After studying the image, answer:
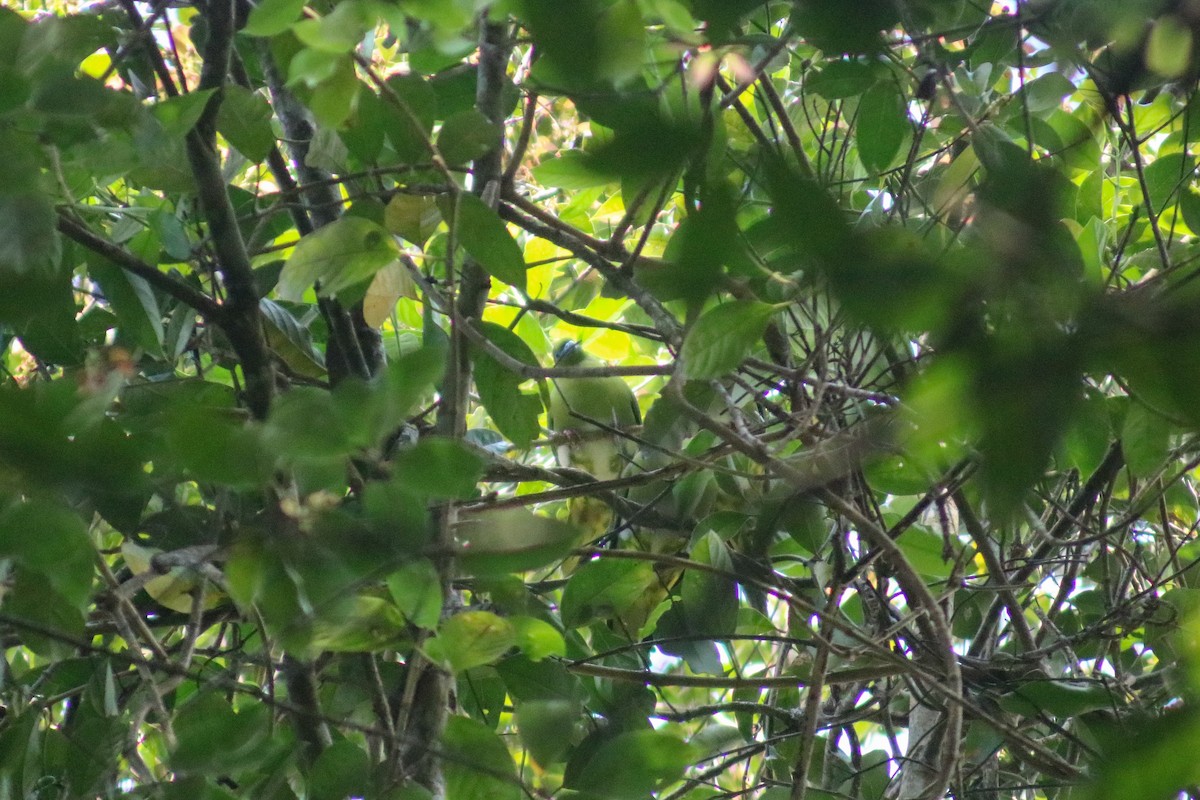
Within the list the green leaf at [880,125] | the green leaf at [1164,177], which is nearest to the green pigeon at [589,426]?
the green leaf at [880,125]

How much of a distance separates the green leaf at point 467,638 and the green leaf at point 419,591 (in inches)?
1.9

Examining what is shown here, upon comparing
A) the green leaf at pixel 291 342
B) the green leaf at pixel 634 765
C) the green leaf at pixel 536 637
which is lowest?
the green leaf at pixel 634 765

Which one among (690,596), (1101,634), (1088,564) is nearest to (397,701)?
(690,596)

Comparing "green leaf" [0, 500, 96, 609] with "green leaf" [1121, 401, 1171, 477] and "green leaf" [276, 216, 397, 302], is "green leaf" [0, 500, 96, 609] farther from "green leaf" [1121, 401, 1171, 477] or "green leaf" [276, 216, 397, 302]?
"green leaf" [1121, 401, 1171, 477]

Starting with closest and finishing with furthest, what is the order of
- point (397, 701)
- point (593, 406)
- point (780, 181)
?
point (780, 181)
point (397, 701)
point (593, 406)

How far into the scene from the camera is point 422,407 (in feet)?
3.81

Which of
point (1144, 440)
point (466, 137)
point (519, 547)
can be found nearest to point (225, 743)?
point (519, 547)

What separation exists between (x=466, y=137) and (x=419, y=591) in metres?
0.37

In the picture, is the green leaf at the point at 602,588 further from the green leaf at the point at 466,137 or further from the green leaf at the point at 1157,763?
the green leaf at the point at 1157,763

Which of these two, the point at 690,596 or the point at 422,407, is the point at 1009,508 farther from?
the point at 422,407

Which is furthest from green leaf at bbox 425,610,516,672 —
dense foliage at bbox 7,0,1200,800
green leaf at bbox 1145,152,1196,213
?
green leaf at bbox 1145,152,1196,213

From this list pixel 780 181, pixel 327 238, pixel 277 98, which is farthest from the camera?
pixel 277 98

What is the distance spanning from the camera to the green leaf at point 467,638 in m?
0.70

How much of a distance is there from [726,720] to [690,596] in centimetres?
63
